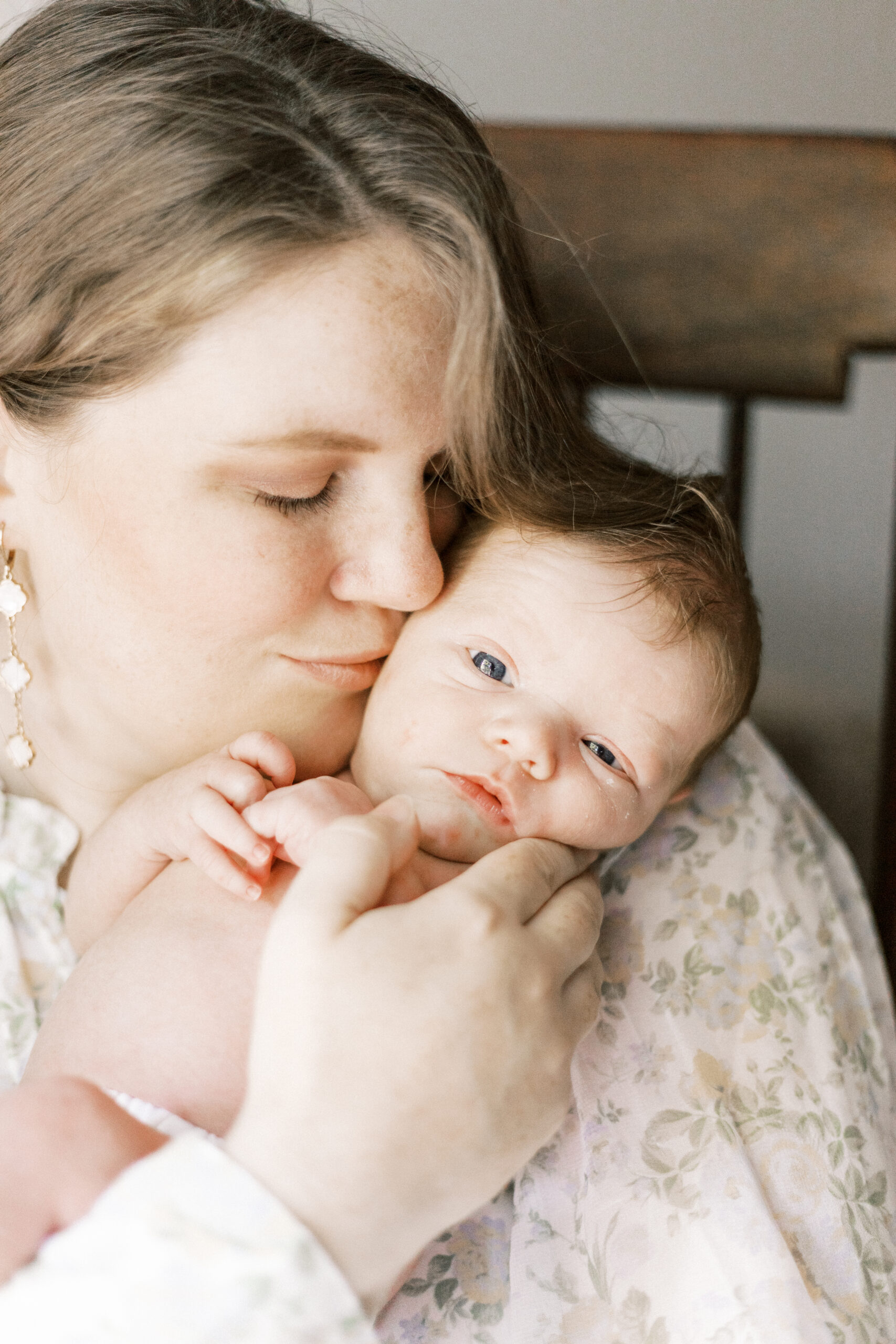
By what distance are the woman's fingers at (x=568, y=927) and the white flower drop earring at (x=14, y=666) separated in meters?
0.59

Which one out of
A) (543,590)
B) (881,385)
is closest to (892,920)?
(543,590)

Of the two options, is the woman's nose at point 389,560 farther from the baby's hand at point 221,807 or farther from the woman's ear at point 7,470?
the woman's ear at point 7,470

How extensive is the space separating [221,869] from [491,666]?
1.10 ft

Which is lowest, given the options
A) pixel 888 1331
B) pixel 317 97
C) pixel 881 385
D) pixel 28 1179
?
pixel 881 385

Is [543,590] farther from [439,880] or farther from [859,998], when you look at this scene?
[859,998]

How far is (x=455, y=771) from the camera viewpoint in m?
1.13

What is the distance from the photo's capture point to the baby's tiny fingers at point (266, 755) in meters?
1.14

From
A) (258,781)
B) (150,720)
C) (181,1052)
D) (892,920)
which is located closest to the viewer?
(181,1052)

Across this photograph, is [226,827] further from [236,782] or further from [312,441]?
[312,441]

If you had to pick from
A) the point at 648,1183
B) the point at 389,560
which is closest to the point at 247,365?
the point at 389,560

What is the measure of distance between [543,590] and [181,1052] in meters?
0.55

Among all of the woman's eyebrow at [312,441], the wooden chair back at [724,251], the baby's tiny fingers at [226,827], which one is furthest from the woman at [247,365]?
the wooden chair back at [724,251]

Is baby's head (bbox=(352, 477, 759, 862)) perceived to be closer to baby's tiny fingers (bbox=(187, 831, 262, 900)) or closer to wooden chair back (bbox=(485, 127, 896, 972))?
baby's tiny fingers (bbox=(187, 831, 262, 900))

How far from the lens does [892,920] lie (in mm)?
1668
